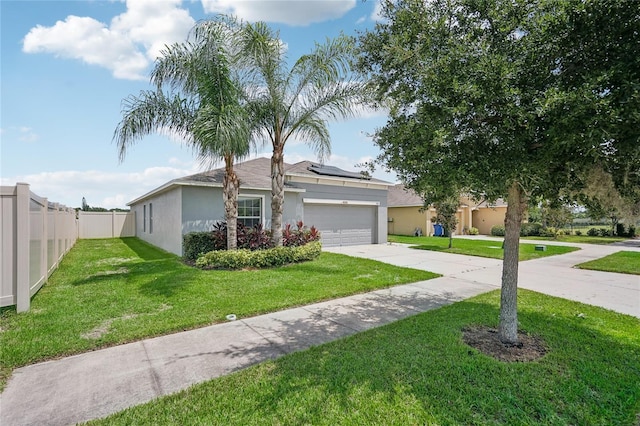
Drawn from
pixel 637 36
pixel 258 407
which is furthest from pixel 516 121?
pixel 258 407

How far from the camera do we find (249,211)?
13062 mm

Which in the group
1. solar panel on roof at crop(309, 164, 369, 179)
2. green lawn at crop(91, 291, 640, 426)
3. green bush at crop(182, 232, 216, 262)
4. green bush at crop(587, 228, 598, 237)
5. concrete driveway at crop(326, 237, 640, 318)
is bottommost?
concrete driveway at crop(326, 237, 640, 318)

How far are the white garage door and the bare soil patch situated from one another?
11.7 metres

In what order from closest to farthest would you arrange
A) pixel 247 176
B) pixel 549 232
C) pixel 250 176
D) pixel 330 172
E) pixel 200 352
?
pixel 200 352 → pixel 247 176 → pixel 250 176 → pixel 330 172 → pixel 549 232

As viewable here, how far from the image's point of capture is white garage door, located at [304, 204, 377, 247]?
1628cm

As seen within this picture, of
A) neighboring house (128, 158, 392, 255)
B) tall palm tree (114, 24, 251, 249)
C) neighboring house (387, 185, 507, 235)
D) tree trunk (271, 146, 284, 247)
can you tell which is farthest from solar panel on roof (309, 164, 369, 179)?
tall palm tree (114, 24, 251, 249)

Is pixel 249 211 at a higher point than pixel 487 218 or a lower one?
higher

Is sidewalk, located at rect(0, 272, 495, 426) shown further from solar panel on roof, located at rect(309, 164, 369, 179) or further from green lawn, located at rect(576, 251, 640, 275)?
solar panel on roof, located at rect(309, 164, 369, 179)

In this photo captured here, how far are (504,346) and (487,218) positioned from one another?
89.2ft

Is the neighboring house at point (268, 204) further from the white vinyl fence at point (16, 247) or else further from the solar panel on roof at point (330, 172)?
the white vinyl fence at point (16, 247)

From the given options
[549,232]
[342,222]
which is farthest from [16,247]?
[549,232]

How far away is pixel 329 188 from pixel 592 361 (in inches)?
527

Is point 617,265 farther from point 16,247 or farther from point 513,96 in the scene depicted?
point 16,247

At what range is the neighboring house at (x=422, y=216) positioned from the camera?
24172 millimetres
